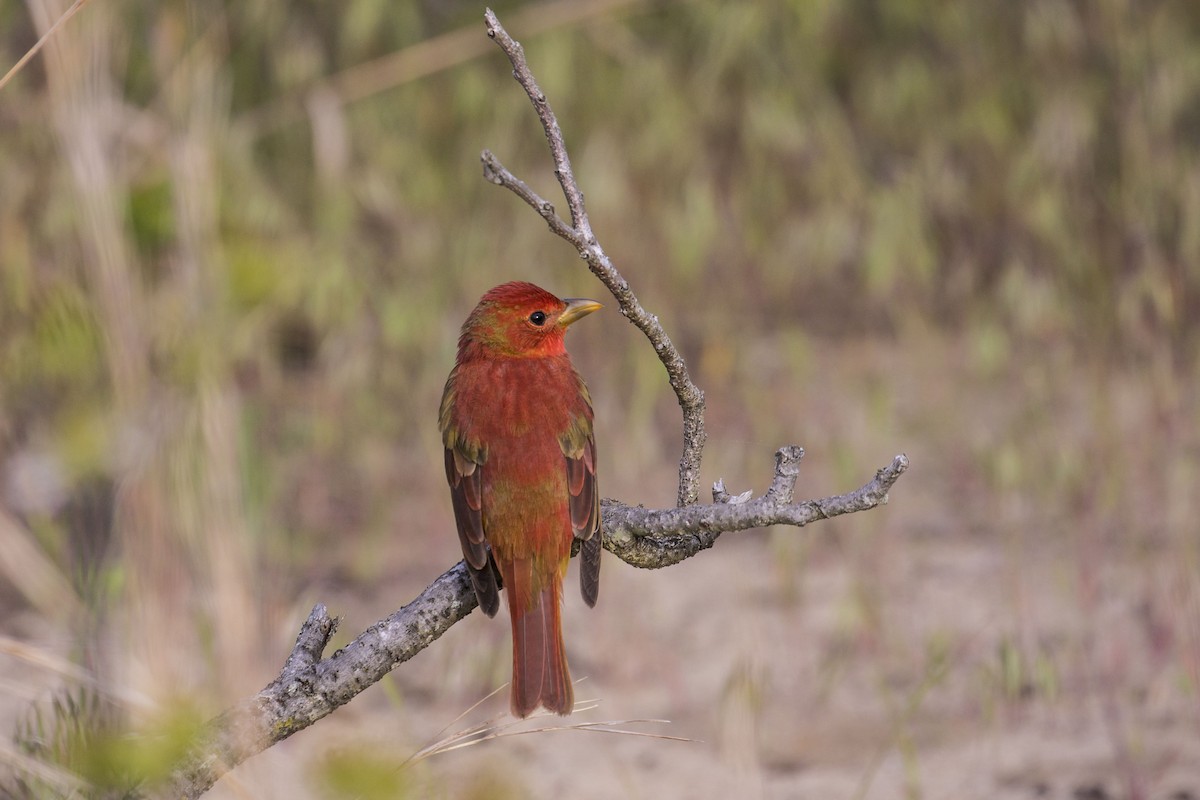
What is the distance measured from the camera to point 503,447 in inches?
99.9

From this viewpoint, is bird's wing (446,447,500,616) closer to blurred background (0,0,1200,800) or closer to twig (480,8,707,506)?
twig (480,8,707,506)

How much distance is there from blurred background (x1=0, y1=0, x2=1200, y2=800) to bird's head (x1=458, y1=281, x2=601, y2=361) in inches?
69.2

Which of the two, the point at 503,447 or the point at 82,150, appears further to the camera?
the point at 503,447

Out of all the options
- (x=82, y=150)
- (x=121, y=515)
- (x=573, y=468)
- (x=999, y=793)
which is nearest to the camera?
(x=82, y=150)

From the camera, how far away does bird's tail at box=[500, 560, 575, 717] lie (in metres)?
A: 2.38

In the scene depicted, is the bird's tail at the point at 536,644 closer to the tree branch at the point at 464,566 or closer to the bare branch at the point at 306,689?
the tree branch at the point at 464,566

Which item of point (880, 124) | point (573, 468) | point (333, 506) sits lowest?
point (573, 468)

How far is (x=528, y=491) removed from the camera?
2.53 meters

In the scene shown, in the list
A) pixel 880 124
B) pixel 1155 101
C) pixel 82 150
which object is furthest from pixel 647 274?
pixel 82 150

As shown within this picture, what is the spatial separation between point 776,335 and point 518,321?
3.91 metres

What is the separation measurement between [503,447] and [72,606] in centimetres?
85

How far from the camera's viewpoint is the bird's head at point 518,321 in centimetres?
267

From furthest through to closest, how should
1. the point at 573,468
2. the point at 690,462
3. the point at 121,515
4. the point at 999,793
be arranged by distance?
the point at 999,793
the point at 573,468
the point at 690,462
the point at 121,515

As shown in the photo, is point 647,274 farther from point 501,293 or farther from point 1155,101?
point 501,293
